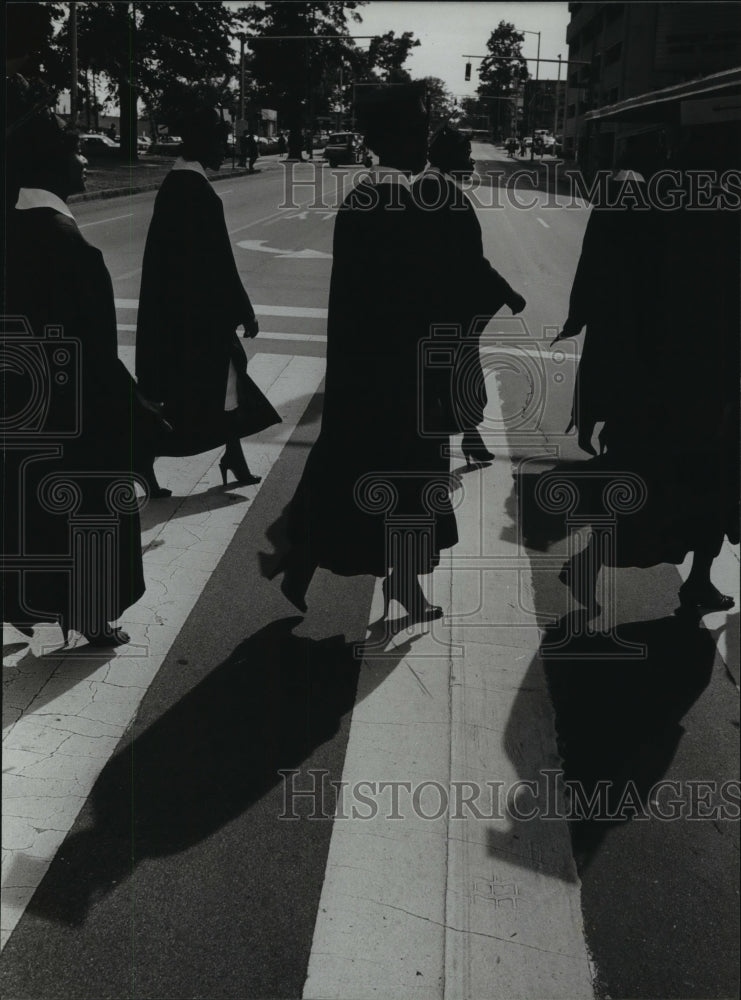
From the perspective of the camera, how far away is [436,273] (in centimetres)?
329

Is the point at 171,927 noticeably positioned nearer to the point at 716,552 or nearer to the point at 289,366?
the point at 716,552

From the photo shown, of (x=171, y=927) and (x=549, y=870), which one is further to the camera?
(x=549, y=870)

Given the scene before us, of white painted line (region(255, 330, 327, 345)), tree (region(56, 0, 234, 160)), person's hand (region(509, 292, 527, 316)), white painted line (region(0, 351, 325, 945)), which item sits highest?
tree (region(56, 0, 234, 160))

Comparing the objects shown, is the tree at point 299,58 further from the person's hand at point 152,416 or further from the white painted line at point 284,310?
the person's hand at point 152,416

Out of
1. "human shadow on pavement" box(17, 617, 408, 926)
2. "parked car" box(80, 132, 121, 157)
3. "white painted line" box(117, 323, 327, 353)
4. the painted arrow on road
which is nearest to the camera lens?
"human shadow on pavement" box(17, 617, 408, 926)

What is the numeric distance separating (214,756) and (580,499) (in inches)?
108

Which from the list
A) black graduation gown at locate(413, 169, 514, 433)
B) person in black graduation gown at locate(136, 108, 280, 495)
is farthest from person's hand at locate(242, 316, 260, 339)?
black graduation gown at locate(413, 169, 514, 433)

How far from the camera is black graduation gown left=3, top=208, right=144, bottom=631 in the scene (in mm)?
2279

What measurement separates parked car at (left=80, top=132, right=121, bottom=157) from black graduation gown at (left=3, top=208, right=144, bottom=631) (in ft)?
155

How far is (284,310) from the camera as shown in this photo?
11.7m

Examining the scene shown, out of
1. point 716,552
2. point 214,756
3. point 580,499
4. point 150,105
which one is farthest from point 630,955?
point 150,105

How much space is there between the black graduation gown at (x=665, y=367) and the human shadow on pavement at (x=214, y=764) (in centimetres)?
117

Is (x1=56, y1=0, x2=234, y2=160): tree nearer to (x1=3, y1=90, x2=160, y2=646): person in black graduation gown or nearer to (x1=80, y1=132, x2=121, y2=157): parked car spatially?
(x1=80, y1=132, x2=121, y2=157): parked car

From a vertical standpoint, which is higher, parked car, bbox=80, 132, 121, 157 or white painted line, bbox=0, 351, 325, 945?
parked car, bbox=80, 132, 121, 157
